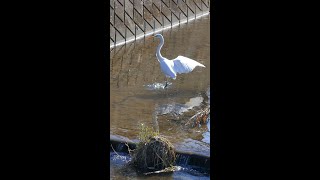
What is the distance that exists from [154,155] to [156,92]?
187 inches

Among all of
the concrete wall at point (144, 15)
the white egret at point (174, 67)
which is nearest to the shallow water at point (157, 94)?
the white egret at point (174, 67)

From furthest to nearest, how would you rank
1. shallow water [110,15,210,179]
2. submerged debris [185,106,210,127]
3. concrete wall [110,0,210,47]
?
1. concrete wall [110,0,210,47]
2. submerged debris [185,106,210,127]
3. shallow water [110,15,210,179]

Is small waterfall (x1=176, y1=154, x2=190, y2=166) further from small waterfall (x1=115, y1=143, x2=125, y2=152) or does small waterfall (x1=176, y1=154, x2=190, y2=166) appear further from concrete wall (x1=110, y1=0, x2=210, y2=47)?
concrete wall (x1=110, y1=0, x2=210, y2=47)

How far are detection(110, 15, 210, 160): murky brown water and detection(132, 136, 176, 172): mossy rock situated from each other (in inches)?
30.1

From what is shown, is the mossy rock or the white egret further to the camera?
the white egret

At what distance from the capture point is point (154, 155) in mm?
7883

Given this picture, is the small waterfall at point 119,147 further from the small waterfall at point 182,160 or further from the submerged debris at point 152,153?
the small waterfall at point 182,160

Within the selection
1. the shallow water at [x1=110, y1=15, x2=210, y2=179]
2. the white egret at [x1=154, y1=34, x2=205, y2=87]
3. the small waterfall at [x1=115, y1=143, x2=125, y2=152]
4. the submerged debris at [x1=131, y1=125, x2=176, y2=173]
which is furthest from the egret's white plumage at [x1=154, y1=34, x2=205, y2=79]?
the submerged debris at [x1=131, y1=125, x2=176, y2=173]

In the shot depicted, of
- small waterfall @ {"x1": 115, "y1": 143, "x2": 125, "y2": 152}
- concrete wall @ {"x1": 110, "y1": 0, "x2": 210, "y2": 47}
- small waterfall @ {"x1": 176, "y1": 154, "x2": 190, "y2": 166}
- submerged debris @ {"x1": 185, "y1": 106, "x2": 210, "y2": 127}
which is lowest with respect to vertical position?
small waterfall @ {"x1": 176, "y1": 154, "x2": 190, "y2": 166}

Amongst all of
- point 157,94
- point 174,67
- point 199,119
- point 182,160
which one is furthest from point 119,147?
point 174,67

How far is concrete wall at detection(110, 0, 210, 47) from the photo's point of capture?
1831 centimetres

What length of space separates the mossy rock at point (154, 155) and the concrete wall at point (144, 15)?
9.62 m
